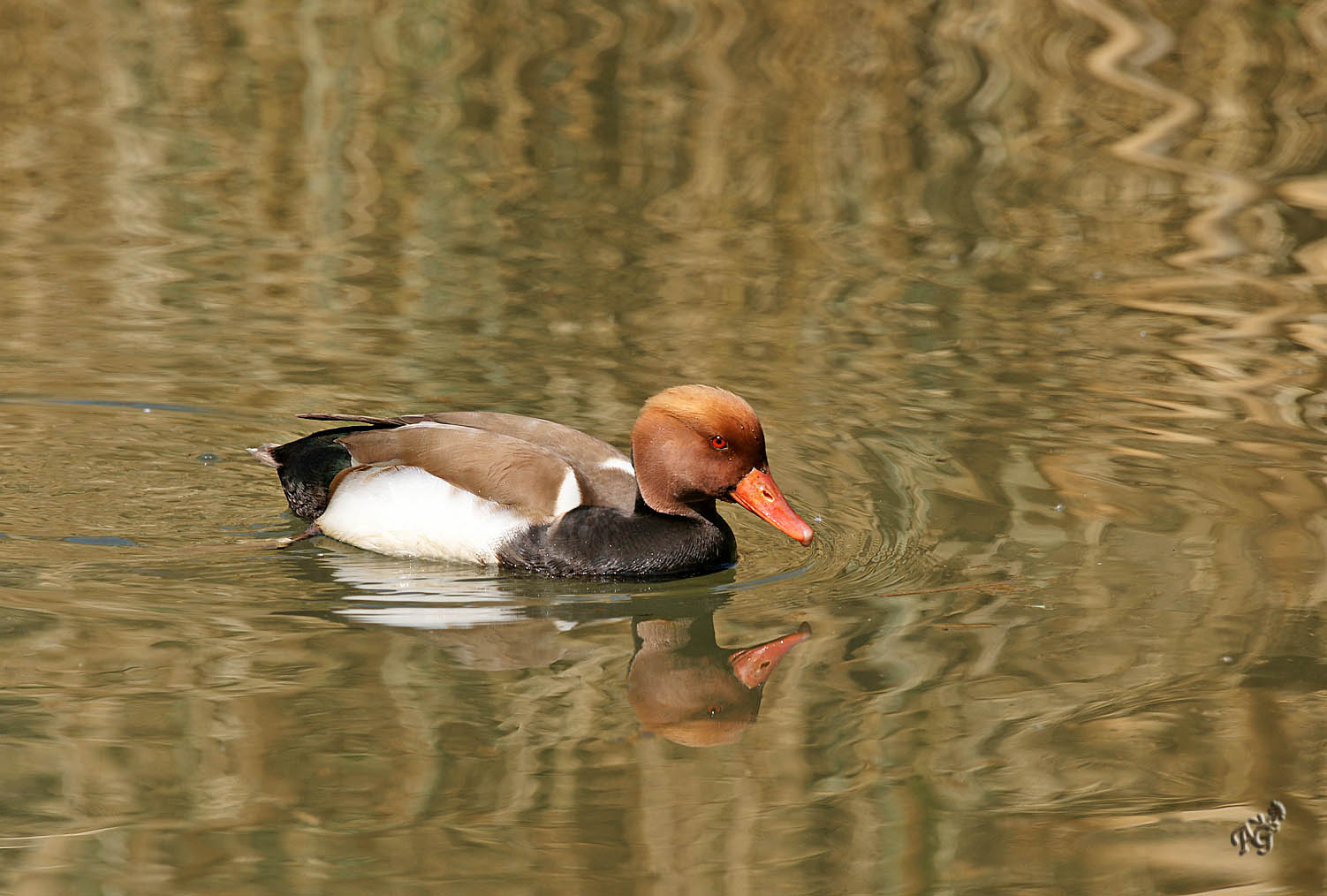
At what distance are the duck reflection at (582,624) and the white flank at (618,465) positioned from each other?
0.57 metres

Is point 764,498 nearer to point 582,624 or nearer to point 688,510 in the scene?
point 688,510

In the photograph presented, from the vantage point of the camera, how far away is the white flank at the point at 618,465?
24.7 ft

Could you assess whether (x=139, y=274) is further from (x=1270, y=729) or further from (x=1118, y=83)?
(x=1118, y=83)

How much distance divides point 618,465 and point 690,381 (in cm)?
200

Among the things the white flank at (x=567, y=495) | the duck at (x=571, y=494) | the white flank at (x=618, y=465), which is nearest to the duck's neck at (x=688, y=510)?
the duck at (x=571, y=494)

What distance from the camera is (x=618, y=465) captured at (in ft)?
24.8

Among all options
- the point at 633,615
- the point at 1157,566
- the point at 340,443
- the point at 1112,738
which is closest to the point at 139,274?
the point at 340,443

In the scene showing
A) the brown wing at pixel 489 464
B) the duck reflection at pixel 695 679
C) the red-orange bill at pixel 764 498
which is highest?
the brown wing at pixel 489 464

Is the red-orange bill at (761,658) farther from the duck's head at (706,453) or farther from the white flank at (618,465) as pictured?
the white flank at (618,465)

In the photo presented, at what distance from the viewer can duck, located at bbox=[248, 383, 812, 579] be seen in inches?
283

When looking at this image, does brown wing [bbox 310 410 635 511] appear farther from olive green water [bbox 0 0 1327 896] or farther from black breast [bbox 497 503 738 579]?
olive green water [bbox 0 0 1327 896]

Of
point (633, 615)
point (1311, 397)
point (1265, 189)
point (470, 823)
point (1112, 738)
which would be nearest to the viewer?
point (470, 823)

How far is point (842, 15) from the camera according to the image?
1759cm

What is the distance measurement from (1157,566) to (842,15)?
36.8 feet
